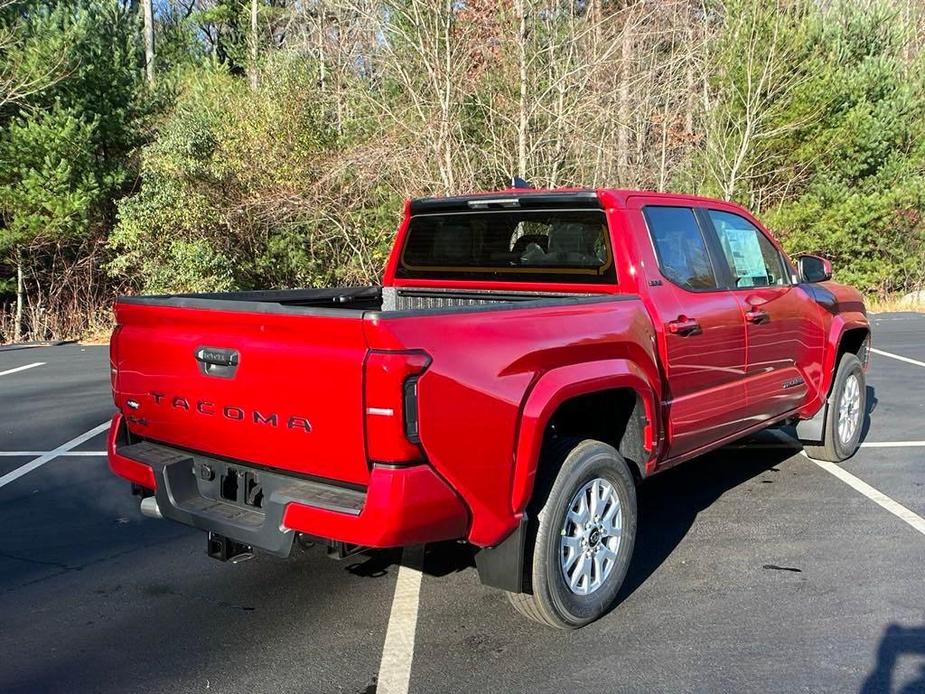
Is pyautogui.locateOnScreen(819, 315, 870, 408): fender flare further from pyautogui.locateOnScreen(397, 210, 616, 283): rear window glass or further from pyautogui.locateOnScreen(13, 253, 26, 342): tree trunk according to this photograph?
pyautogui.locateOnScreen(13, 253, 26, 342): tree trunk

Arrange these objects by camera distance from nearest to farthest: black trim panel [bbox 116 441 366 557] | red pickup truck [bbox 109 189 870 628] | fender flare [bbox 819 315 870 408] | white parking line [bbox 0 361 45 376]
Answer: red pickup truck [bbox 109 189 870 628], black trim panel [bbox 116 441 366 557], fender flare [bbox 819 315 870 408], white parking line [bbox 0 361 45 376]

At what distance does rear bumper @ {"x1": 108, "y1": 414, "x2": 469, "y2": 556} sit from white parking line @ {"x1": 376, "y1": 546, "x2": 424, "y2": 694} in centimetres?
64

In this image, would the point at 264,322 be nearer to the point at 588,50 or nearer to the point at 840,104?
the point at 588,50

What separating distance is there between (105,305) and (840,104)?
58.3 feet

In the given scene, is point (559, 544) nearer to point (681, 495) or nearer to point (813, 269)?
point (681, 495)

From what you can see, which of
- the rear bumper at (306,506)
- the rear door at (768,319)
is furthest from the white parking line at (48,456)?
the rear door at (768,319)

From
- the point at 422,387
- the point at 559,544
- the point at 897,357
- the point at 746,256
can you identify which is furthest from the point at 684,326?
the point at 897,357

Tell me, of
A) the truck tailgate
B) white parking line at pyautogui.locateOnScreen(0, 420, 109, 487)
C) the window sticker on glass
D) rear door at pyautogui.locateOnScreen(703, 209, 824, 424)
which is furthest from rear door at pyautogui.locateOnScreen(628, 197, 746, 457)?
white parking line at pyautogui.locateOnScreen(0, 420, 109, 487)

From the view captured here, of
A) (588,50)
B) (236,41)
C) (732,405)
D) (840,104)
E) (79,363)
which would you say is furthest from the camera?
(236,41)

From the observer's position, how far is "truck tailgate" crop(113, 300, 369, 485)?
9.57ft

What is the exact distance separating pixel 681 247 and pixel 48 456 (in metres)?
5.29

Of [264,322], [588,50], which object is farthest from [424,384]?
[588,50]

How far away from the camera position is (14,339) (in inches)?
659

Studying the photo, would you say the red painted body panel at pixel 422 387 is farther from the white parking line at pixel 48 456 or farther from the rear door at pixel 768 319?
the white parking line at pixel 48 456
